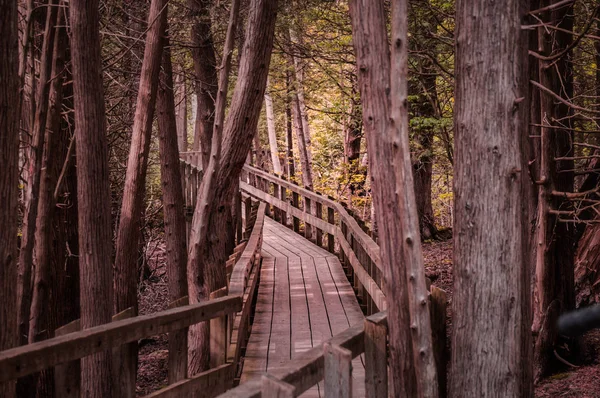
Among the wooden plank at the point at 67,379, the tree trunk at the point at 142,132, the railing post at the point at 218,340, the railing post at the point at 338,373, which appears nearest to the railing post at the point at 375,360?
the railing post at the point at 338,373

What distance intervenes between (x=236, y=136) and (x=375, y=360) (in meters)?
4.79

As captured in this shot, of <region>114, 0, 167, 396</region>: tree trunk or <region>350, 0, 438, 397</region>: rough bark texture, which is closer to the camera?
<region>350, 0, 438, 397</region>: rough bark texture

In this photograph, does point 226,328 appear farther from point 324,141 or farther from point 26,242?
point 324,141

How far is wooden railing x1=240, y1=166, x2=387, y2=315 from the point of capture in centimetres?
849

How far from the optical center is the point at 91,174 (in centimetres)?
741

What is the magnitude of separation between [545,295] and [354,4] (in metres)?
5.35

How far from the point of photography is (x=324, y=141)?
99.2 feet

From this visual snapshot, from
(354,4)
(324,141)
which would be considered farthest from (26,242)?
(324,141)

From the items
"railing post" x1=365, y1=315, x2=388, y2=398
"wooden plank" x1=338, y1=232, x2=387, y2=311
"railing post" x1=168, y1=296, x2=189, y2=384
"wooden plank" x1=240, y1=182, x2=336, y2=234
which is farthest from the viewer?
"wooden plank" x1=240, y1=182, x2=336, y2=234

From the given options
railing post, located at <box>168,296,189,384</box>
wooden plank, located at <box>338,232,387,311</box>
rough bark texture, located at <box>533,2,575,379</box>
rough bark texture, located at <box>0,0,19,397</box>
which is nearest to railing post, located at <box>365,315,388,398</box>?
wooden plank, located at <box>338,232,387,311</box>

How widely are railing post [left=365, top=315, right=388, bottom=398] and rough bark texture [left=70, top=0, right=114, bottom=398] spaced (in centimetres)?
374

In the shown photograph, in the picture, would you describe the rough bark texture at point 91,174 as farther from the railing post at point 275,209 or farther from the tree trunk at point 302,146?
the tree trunk at point 302,146

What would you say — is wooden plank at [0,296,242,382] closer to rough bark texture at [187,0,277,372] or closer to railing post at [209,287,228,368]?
railing post at [209,287,228,368]

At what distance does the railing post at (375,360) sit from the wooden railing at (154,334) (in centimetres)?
160
